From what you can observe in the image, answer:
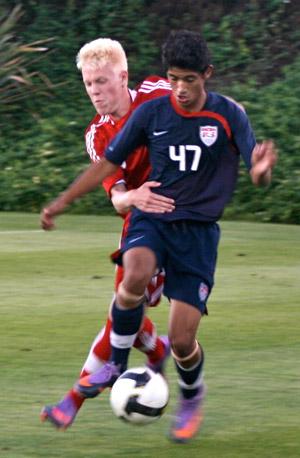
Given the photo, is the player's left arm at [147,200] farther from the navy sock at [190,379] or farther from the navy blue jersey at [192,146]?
the navy sock at [190,379]

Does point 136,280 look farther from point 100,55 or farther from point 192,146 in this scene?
point 100,55

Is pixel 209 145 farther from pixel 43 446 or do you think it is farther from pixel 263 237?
pixel 263 237

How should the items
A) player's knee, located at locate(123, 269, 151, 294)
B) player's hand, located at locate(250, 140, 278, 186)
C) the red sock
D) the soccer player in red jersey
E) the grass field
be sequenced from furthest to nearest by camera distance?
the red sock, the soccer player in red jersey, the grass field, player's knee, located at locate(123, 269, 151, 294), player's hand, located at locate(250, 140, 278, 186)

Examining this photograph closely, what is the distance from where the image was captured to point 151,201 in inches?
245

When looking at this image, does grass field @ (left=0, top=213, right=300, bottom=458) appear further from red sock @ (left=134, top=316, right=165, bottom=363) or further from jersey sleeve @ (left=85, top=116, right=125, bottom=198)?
jersey sleeve @ (left=85, top=116, right=125, bottom=198)

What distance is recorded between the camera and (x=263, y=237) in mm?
14773

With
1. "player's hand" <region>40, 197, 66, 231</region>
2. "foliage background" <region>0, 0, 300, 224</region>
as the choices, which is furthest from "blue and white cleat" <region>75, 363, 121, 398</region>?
"foliage background" <region>0, 0, 300, 224</region>

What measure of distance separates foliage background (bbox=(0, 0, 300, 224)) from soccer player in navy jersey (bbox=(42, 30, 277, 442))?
1133 cm

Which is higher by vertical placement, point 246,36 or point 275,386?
point 275,386

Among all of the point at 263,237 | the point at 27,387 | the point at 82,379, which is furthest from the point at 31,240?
the point at 82,379

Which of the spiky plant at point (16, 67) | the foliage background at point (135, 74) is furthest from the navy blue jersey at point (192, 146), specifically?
the spiky plant at point (16, 67)

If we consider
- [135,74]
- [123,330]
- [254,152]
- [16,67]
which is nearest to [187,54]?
[254,152]

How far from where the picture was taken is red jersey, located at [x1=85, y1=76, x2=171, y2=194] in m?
6.64

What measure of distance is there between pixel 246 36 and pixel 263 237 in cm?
826
